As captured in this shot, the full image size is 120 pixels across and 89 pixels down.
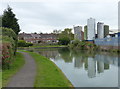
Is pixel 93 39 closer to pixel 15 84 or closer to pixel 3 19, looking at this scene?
pixel 3 19

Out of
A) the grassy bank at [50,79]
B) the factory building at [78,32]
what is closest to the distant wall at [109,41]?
the factory building at [78,32]

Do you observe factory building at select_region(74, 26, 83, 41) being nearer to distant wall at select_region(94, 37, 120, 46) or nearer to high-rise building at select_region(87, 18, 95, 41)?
high-rise building at select_region(87, 18, 95, 41)

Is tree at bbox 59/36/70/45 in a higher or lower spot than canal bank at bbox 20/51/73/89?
higher

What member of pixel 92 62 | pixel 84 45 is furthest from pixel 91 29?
pixel 92 62

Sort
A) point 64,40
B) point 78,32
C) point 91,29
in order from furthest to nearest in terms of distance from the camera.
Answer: point 64,40 → point 78,32 → point 91,29

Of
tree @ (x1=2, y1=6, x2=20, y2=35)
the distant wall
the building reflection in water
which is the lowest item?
the building reflection in water

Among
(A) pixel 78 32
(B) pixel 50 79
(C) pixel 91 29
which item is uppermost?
(C) pixel 91 29

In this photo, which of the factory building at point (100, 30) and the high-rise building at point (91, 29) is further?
the high-rise building at point (91, 29)

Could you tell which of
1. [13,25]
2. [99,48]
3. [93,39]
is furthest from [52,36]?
[13,25]

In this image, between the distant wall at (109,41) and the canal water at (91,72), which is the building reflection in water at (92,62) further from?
the distant wall at (109,41)

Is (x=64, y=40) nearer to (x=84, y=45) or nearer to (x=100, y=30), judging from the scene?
(x=100, y=30)

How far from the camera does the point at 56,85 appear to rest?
8258 millimetres

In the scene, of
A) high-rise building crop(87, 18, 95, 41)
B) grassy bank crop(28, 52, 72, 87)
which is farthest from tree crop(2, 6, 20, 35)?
high-rise building crop(87, 18, 95, 41)

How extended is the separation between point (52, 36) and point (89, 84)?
86.0 m
